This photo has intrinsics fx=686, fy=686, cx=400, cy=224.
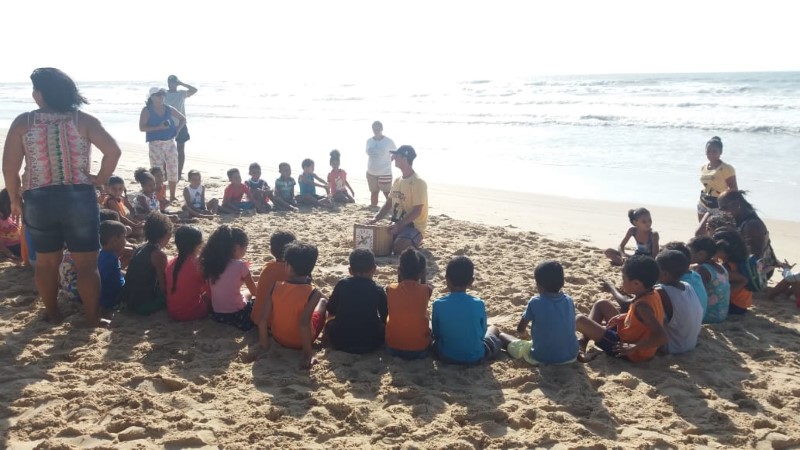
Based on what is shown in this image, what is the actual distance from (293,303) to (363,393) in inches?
33.9

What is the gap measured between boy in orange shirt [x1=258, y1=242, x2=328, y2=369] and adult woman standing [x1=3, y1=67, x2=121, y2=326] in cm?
131

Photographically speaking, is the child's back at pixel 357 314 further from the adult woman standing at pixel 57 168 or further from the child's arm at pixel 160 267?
the adult woman standing at pixel 57 168

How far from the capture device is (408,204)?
7660 mm

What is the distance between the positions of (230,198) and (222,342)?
17.4 ft

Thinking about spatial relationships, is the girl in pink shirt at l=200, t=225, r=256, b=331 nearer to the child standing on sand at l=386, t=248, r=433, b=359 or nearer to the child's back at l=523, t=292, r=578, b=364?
the child standing on sand at l=386, t=248, r=433, b=359

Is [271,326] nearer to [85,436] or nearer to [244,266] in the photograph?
[244,266]

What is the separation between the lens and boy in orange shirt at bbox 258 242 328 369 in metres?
4.61

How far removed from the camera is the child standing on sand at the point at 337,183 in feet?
35.4

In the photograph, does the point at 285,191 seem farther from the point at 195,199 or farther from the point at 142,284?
the point at 142,284

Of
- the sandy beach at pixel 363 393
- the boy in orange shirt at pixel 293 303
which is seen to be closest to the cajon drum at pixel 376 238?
the sandy beach at pixel 363 393

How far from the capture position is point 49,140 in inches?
178

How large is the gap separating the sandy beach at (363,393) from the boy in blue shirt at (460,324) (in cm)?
11

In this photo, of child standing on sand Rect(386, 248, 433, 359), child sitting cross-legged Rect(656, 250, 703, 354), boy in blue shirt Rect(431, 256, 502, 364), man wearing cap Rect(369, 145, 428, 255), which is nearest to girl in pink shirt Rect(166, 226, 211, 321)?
child standing on sand Rect(386, 248, 433, 359)

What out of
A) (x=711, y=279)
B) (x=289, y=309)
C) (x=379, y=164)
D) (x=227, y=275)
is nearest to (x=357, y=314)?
(x=289, y=309)
